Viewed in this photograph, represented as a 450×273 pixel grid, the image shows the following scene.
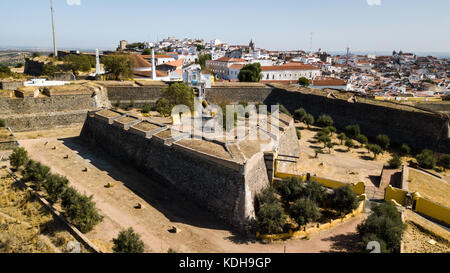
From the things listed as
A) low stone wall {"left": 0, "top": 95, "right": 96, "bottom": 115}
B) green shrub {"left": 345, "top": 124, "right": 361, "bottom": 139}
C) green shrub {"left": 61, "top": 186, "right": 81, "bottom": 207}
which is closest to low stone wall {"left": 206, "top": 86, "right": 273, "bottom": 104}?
green shrub {"left": 345, "top": 124, "right": 361, "bottom": 139}

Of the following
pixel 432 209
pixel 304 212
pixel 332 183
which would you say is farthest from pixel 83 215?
pixel 432 209

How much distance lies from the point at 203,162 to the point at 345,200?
6.03 metres

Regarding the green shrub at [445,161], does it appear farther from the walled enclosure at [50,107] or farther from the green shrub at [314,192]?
the walled enclosure at [50,107]

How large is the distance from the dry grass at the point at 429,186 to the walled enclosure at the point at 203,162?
6.93 metres

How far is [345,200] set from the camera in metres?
12.2

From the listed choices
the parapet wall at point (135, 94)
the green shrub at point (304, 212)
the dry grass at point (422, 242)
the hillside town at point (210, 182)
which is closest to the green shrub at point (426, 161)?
the hillside town at point (210, 182)

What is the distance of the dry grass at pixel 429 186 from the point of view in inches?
597

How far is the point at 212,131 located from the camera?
18484 mm

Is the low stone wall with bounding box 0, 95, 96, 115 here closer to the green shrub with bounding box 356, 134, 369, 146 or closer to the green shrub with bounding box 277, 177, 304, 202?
the green shrub with bounding box 277, 177, 304, 202

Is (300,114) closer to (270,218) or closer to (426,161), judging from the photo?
(426,161)

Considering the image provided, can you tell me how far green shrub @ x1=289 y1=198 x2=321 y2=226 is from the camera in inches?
441
